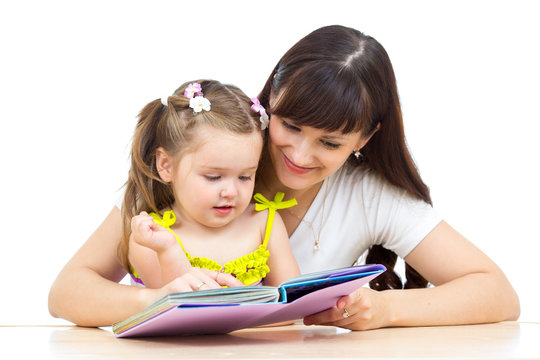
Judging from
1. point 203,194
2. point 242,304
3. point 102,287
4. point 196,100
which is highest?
point 196,100

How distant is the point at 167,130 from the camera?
2.03 m

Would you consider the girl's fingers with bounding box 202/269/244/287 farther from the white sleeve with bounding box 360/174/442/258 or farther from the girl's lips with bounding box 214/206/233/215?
the white sleeve with bounding box 360/174/442/258

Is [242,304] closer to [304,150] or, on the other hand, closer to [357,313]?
[357,313]

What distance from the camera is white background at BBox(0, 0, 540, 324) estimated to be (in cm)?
364

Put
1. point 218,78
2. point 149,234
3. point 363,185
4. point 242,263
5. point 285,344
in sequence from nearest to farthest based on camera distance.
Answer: point 285,344 → point 149,234 → point 242,263 → point 363,185 → point 218,78

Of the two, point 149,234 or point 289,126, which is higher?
point 289,126

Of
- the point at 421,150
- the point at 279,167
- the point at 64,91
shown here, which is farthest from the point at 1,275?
the point at 421,150

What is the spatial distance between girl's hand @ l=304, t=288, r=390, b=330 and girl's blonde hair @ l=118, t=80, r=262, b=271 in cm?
55

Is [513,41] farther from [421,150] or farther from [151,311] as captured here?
[151,311]

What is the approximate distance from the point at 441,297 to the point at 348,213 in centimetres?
53

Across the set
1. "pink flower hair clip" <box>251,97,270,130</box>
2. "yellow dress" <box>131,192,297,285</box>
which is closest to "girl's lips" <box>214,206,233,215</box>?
"yellow dress" <box>131,192,297,285</box>

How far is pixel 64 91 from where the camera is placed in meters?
3.73

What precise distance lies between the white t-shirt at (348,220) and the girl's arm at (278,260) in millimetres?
285

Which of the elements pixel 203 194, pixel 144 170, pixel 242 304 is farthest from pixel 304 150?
pixel 242 304
